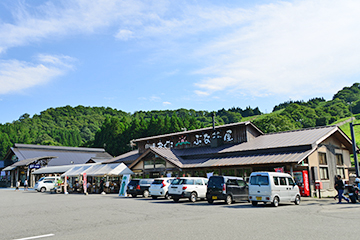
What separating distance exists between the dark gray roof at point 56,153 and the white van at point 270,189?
4667cm

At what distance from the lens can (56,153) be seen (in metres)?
58.9

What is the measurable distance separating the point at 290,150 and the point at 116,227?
17.0 metres

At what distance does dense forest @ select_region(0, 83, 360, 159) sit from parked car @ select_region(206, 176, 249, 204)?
4575 centimetres

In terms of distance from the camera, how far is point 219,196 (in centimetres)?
1692

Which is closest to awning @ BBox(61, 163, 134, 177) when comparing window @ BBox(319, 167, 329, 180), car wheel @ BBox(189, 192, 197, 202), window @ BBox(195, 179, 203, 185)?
window @ BBox(195, 179, 203, 185)

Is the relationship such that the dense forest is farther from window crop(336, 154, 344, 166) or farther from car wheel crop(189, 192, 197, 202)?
car wheel crop(189, 192, 197, 202)

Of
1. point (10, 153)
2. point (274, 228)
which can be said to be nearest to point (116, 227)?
point (274, 228)

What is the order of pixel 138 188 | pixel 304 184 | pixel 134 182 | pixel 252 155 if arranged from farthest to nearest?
pixel 134 182, pixel 252 155, pixel 138 188, pixel 304 184

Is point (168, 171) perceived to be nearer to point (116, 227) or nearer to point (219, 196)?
point (219, 196)

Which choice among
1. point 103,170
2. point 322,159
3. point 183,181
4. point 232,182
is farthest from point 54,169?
point 322,159

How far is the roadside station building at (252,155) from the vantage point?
22.0 meters

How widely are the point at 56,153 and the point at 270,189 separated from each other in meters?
52.8

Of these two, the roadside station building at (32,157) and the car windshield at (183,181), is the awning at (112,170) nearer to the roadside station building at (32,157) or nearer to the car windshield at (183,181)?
the car windshield at (183,181)

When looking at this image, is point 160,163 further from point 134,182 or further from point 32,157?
point 32,157
